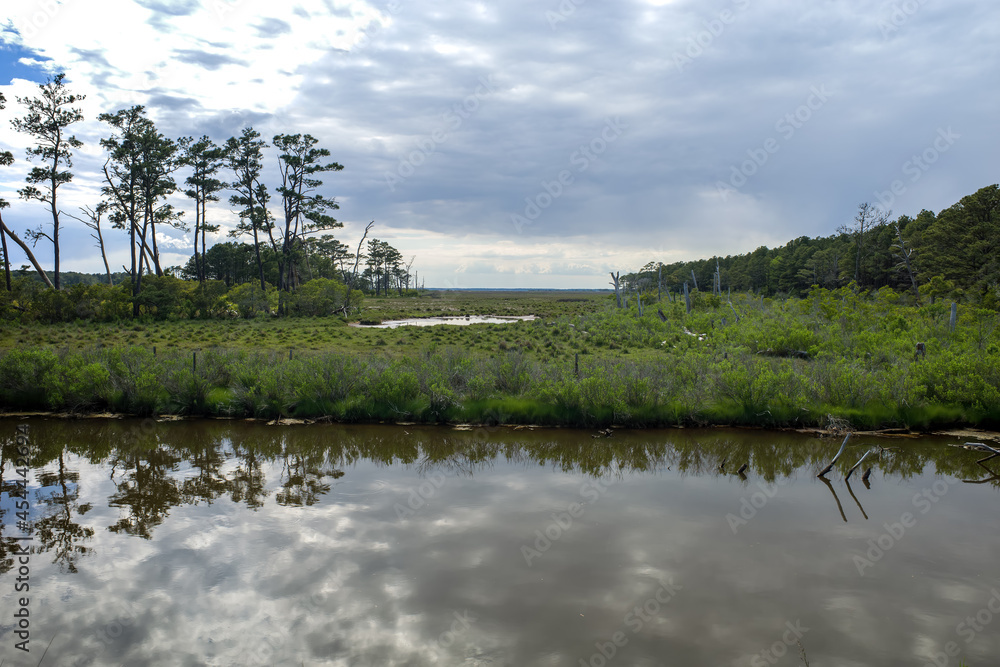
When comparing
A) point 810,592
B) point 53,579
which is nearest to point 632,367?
point 810,592

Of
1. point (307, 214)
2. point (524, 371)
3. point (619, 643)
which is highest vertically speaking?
point (307, 214)

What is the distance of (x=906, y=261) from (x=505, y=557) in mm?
32136

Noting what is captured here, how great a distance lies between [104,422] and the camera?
12664mm

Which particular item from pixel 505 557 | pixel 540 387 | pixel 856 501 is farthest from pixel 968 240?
pixel 505 557

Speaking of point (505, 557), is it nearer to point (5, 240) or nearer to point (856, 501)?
point (856, 501)

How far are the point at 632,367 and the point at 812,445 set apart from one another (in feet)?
13.7

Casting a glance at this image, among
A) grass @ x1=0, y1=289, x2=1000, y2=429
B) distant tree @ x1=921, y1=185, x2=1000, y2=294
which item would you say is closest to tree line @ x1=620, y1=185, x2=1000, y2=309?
distant tree @ x1=921, y1=185, x2=1000, y2=294

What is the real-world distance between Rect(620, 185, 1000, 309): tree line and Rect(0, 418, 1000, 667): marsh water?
20.4m

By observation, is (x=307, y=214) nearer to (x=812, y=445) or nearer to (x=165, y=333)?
(x=165, y=333)

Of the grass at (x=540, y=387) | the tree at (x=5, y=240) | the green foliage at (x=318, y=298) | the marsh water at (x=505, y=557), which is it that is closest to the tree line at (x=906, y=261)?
the grass at (x=540, y=387)

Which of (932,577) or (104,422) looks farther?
(104,422)

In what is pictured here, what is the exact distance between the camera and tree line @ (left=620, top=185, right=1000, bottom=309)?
99.0ft

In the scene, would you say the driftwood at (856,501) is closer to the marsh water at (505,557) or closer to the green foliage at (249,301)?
the marsh water at (505,557)

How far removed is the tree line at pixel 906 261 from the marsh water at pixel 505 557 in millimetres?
20434
